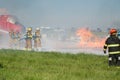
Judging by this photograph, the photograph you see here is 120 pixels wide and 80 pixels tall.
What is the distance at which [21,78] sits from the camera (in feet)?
30.0

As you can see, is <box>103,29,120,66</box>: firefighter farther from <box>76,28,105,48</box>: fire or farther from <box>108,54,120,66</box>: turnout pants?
<box>76,28,105,48</box>: fire

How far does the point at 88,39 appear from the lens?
3519cm

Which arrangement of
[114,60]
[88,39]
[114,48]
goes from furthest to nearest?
[88,39] → [114,48] → [114,60]

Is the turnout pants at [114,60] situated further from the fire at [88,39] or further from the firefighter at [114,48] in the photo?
the fire at [88,39]

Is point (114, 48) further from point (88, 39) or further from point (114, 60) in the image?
point (88, 39)

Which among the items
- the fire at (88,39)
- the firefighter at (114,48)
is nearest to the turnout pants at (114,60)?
the firefighter at (114,48)

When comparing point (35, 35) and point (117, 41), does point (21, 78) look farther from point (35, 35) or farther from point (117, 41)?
point (35, 35)

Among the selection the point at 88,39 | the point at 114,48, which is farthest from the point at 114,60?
the point at 88,39

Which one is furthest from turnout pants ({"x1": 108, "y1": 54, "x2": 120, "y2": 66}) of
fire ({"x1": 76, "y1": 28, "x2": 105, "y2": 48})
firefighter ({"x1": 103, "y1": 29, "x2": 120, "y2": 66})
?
fire ({"x1": 76, "y1": 28, "x2": 105, "y2": 48})

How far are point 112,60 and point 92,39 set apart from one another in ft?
72.5

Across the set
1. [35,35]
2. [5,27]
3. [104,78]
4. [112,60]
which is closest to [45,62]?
[112,60]

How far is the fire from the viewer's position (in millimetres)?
34784

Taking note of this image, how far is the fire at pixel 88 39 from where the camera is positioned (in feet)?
114

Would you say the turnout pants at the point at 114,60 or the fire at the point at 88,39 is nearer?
the turnout pants at the point at 114,60
